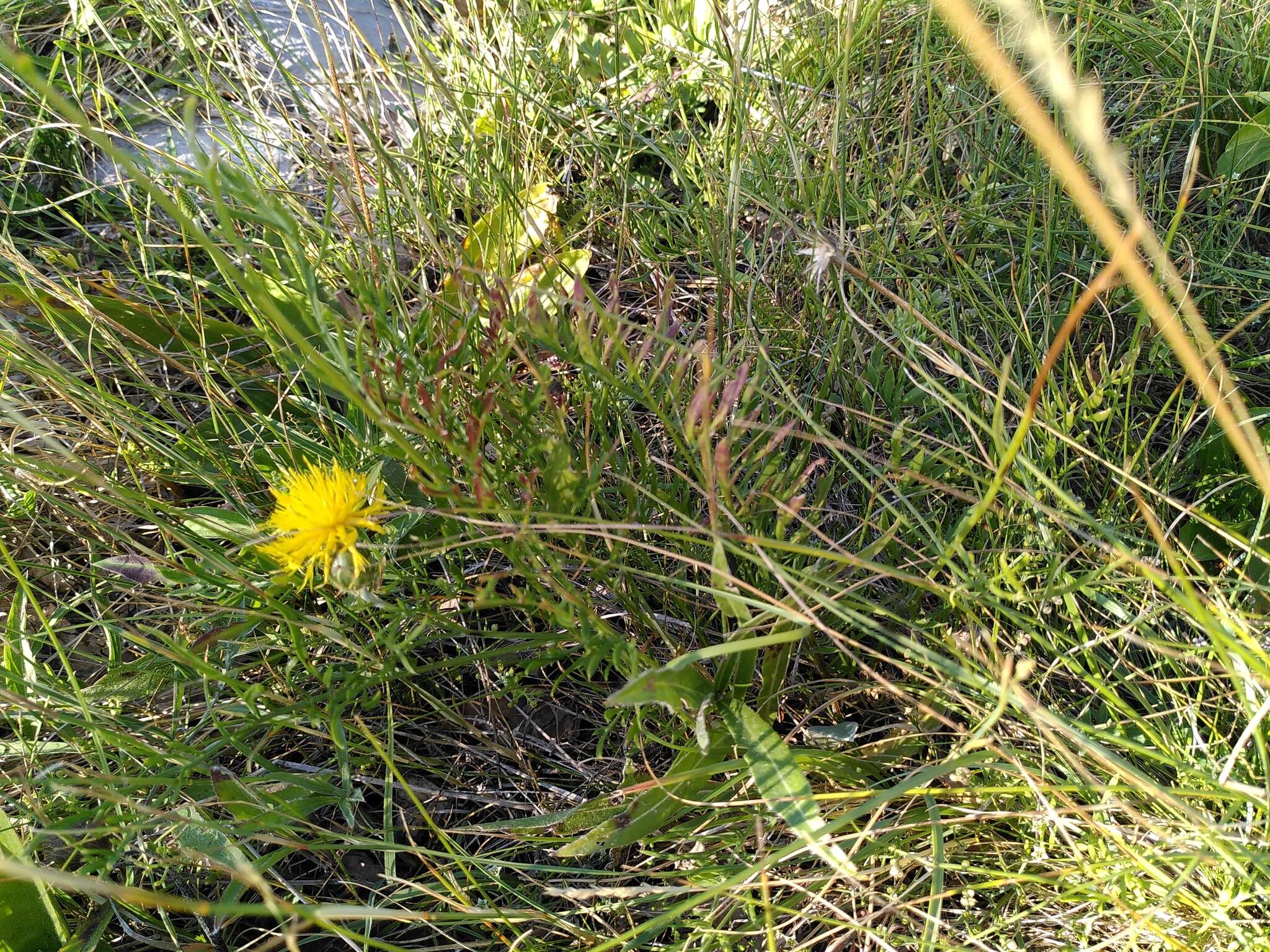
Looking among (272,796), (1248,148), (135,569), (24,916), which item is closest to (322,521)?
(272,796)

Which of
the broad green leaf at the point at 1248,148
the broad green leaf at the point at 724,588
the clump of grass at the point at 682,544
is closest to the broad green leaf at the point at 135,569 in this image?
the clump of grass at the point at 682,544

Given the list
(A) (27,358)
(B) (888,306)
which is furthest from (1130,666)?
(A) (27,358)

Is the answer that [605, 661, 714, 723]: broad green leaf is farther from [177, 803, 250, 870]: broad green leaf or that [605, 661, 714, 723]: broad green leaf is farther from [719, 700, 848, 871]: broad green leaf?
[177, 803, 250, 870]: broad green leaf

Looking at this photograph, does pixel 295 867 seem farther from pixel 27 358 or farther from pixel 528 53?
pixel 528 53

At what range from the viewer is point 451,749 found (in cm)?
104

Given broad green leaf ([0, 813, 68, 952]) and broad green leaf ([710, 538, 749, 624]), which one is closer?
broad green leaf ([710, 538, 749, 624])

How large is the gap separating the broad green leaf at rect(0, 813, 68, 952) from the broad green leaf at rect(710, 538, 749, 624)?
0.69m

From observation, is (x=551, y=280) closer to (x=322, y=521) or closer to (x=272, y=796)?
(x=322, y=521)

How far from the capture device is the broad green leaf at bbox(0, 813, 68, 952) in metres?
0.89

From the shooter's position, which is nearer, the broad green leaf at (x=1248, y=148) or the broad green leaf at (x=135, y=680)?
the broad green leaf at (x=135, y=680)

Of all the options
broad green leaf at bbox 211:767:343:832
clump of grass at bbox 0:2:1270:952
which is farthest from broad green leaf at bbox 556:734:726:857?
broad green leaf at bbox 211:767:343:832

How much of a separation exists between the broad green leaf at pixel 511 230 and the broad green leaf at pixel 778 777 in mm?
539

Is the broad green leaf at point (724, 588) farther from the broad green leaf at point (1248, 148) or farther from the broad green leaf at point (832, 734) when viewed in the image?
the broad green leaf at point (1248, 148)

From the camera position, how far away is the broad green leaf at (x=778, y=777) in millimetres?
717
